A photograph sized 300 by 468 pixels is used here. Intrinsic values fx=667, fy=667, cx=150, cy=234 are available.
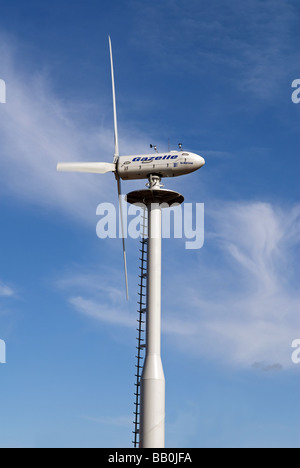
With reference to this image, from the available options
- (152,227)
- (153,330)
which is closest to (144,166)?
(152,227)

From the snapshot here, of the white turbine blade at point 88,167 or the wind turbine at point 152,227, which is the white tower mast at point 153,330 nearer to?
the wind turbine at point 152,227

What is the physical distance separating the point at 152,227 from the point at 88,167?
1377 cm

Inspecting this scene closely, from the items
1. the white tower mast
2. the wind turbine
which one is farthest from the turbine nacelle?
the white tower mast

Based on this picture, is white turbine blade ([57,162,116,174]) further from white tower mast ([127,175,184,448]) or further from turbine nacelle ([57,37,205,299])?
white tower mast ([127,175,184,448])

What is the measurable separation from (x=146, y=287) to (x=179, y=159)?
19.1 m

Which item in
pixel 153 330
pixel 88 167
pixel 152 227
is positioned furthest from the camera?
pixel 88 167

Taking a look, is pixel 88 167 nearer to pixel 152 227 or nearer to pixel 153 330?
pixel 152 227

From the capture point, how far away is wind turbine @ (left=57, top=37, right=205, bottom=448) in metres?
88.9

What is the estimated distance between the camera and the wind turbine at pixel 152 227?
88875 mm

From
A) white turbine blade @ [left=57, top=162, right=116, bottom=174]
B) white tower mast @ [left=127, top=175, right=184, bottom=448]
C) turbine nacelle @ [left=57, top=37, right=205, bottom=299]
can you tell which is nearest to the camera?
white tower mast @ [left=127, top=175, right=184, bottom=448]

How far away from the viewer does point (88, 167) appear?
3984 inches
